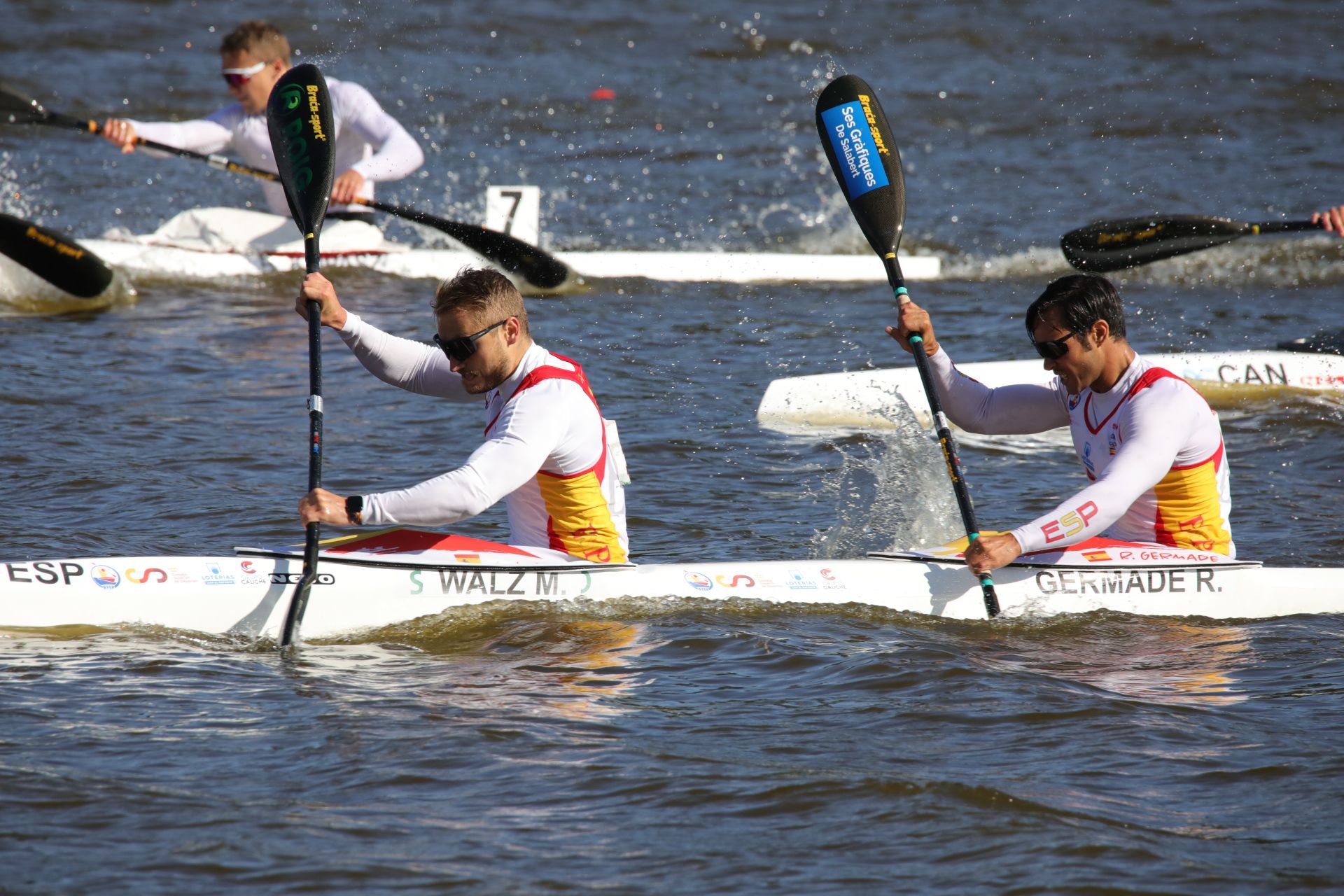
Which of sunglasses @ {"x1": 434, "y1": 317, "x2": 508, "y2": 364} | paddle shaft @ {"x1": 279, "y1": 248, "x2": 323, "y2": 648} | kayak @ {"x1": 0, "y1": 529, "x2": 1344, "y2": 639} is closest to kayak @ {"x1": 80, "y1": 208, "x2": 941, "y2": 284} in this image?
paddle shaft @ {"x1": 279, "y1": 248, "x2": 323, "y2": 648}

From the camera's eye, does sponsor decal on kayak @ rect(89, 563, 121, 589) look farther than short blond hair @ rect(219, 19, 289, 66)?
No

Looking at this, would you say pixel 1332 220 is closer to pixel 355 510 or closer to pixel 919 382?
pixel 919 382

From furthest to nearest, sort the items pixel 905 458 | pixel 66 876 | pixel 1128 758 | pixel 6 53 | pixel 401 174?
pixel 6 53 → pixel 401 174 → pixel 905 458 → pixel 1128 758 → pixel 66 876

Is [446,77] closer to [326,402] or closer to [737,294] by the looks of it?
[737,294]

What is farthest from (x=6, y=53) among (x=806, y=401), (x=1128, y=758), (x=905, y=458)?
(x=1128, y=758)

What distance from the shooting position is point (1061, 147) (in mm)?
16109

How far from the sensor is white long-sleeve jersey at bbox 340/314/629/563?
13.8 feet

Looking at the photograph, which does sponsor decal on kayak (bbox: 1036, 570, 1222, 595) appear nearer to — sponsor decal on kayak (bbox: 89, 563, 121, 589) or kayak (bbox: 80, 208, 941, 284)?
sponsor decal on kayak (bbox: 89, 563, 121, 589)

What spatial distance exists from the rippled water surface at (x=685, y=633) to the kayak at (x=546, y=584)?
0.22 feet

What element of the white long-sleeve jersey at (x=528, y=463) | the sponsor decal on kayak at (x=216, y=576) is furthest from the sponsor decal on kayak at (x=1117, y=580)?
the sponsor decal on kayak at (x=216, y=576)

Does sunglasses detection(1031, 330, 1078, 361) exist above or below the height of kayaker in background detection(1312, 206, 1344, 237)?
below

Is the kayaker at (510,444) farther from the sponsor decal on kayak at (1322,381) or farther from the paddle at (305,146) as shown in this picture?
the sponsor decal on kayak at (1322,381)

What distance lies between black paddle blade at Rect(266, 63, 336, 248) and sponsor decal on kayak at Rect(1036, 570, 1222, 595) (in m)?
2.96

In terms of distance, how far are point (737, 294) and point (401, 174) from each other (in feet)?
8.83
